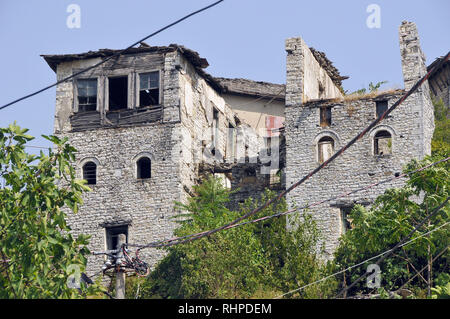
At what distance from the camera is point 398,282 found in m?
27.5

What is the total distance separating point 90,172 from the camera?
34656 mm

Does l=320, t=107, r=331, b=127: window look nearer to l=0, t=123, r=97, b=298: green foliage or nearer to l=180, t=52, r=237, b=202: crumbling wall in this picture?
l=180, t=52, r=237, b=202: crumbling wall

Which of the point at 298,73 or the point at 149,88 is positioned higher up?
the point at 298,73

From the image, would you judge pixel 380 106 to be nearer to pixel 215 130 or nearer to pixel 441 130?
pixel 441 130

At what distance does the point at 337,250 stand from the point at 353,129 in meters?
4.83

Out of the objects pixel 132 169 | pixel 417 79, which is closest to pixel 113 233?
pixel 132 169

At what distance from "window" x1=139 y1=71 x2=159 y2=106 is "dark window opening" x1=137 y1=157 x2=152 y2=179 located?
2.17 m

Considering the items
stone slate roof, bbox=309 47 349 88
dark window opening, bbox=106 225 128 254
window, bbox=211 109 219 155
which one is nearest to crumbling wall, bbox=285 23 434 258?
stone slate roof, bbox=309 47 349 88

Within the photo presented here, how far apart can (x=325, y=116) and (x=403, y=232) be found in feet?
23.7

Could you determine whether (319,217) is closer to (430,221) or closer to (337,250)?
(337,250)

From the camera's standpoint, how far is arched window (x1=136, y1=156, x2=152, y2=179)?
112 ft

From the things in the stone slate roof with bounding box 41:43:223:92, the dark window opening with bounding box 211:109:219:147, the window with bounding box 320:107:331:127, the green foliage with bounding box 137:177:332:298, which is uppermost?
the stone slate roof with bounding box 41:43:223:92
